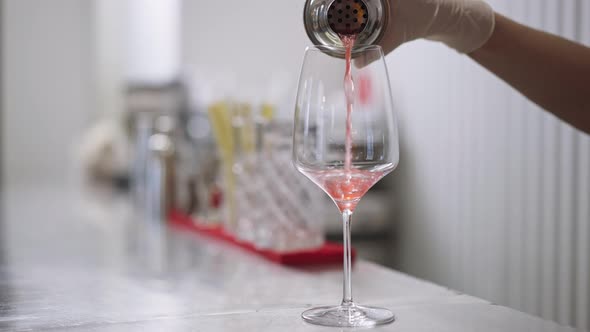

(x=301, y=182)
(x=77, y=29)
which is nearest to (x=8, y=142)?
(x=77, y=29)

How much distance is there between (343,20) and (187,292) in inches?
16.1

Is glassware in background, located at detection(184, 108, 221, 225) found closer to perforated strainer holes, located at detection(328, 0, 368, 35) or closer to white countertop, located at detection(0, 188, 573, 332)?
white countertop, located at detection(0, 188, 573, 332)

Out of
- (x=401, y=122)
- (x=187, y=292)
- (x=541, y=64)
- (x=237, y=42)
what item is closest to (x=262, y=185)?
(x=187, y=292)

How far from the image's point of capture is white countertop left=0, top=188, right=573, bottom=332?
74 centimetres

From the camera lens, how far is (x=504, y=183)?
185 centimetres

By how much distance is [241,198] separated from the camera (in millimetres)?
1353

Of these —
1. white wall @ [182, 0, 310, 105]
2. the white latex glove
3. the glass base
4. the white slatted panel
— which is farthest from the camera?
white wall @ [182, 0, 310, 105]

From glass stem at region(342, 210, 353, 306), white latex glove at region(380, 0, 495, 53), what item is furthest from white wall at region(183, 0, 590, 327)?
glass stem at region(342, 210, 353, 306)

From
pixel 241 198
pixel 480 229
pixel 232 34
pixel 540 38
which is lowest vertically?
pixel 480 229

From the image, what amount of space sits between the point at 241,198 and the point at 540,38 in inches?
24.1

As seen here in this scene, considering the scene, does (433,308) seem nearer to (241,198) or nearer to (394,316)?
(394,316)

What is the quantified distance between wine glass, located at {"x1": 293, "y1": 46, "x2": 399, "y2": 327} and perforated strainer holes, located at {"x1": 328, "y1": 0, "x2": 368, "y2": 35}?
5 cm

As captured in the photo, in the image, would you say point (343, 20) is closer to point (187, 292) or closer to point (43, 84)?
point (187, 292)

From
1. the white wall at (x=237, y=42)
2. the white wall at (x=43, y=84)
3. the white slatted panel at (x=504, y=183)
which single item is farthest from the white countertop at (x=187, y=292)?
the white wall at (x=43, y=84)
